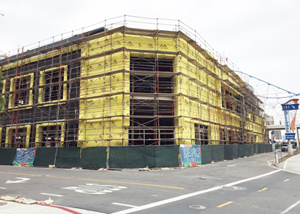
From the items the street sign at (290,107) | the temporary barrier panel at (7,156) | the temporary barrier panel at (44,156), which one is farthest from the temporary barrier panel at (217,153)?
the temporary barrier panel at (7,156)

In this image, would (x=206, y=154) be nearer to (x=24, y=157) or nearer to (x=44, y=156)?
(x=44, y=156)

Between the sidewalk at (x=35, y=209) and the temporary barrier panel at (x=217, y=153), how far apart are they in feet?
60.1

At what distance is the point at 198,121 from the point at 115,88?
8968 mm

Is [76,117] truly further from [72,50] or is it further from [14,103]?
[14,103]

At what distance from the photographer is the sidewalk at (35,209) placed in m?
6.69

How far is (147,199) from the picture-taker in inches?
334

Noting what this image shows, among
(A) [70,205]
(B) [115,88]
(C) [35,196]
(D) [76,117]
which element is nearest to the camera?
(A) [70,205]

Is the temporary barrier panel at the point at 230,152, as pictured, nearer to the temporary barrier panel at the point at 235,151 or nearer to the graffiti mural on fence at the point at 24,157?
the temporary barrier panel at the point at 235,151

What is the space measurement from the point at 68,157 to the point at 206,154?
12781 millimetres

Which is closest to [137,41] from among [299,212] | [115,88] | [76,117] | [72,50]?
[115,88]

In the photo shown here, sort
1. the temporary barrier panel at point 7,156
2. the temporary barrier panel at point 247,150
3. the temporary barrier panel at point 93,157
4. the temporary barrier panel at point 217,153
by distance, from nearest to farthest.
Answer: the temporary barrier panel at point 93,157 < the temporary barrier panel at point 217,153 < the temporary barrier panel at point 7,156 < the temporary barrier panel at point 247,150

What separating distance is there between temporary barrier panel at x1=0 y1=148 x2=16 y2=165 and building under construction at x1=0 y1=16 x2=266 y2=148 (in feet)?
3.31

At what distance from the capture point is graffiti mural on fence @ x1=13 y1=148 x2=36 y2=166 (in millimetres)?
22281

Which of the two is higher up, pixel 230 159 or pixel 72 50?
pixel 72 50
